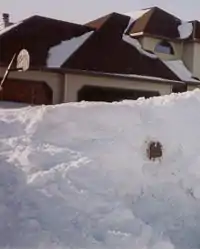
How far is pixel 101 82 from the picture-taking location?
1989 cm

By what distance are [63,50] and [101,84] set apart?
2326 millimetres

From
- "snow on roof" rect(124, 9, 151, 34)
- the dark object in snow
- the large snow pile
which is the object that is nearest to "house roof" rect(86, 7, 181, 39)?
"snow on roof" rect(124, 9, 151, 34)

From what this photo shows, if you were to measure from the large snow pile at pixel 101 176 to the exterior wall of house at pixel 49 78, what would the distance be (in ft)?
32.9

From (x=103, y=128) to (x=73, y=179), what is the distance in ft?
5.67

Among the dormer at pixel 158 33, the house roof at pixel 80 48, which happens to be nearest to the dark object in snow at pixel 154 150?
the house roof at pixel 80 48

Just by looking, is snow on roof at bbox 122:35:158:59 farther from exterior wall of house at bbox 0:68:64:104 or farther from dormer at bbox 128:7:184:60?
exterior wall of house at bbox 0:68:64:104

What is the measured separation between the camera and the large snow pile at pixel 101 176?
5363mm

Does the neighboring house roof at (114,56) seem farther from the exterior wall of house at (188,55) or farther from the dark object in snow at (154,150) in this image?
the dark object in snow at (154,150)

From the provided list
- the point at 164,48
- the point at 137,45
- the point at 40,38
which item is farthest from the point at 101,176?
the point at 164,48

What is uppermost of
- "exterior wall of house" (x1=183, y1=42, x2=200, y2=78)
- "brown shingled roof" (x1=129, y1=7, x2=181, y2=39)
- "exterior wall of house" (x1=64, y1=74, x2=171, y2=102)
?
"brown shingled roof" (x1=129, y1=7, x2=181, y2=39)

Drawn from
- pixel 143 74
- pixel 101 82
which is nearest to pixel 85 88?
pixel 101 82

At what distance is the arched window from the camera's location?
25172 mm

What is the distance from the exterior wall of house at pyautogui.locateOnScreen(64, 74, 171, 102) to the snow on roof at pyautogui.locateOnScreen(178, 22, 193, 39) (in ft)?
17.8

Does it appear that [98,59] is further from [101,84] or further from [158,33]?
[158,33]
